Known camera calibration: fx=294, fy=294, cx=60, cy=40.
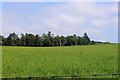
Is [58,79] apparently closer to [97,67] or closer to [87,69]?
[87,69]

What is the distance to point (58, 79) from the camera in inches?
351

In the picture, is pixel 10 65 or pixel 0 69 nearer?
pixel 0 69

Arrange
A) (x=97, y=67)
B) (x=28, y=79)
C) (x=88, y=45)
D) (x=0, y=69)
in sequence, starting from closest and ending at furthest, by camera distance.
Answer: (x=28, y=79) < (x=0, y=69) < (x=97, y=67) < (x=88, y=45)

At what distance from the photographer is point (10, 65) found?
12000mm

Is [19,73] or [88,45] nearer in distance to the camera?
[19,73]

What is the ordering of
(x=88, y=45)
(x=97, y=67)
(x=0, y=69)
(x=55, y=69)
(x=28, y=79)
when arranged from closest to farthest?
1. (x=28, y=79)
2. (x=0, y=69)
3. (x=55, y=69)
4. (x=97, y=67)
5. (x=88, y=45)

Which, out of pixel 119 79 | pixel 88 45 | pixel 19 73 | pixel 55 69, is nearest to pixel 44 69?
pixel 55 69

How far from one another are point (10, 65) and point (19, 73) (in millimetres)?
1337

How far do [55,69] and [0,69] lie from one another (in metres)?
2.22

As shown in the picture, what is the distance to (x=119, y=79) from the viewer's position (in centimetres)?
933

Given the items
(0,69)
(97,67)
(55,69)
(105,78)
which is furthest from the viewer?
(97,67)

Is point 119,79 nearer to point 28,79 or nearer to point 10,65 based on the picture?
point 28,79

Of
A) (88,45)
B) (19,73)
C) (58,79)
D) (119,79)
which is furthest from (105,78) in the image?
(88,45)

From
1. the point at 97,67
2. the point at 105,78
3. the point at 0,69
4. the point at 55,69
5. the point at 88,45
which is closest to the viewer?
the point at 105,78
